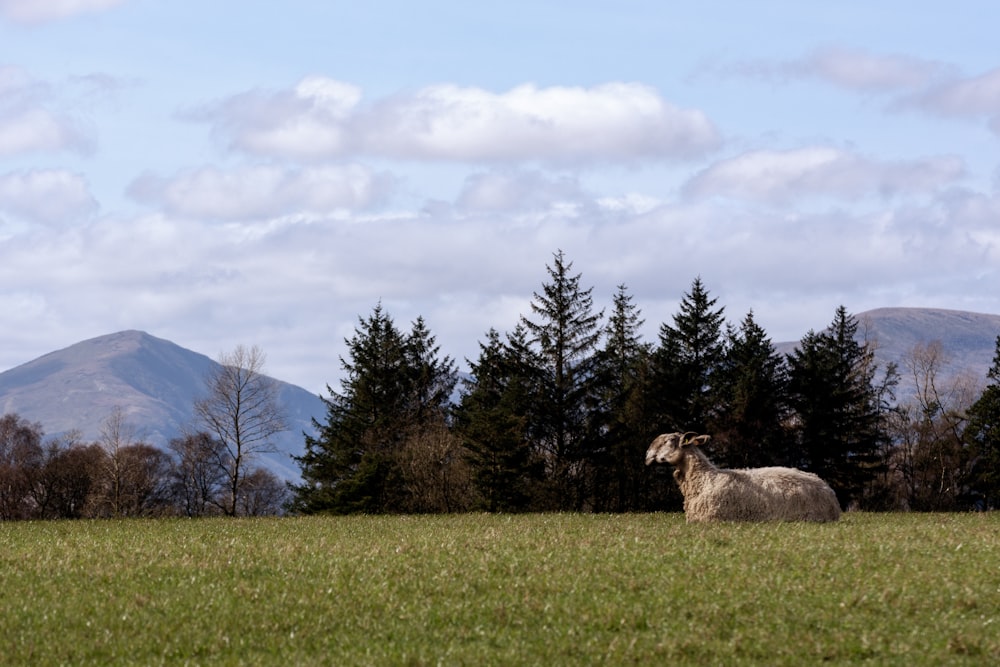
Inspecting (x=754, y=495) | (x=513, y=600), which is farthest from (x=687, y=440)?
(x=513, y=600)

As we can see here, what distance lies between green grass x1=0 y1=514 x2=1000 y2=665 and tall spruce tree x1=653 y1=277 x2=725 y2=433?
148 ft

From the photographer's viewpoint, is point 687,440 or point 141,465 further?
point 141,465

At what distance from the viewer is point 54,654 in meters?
14.9

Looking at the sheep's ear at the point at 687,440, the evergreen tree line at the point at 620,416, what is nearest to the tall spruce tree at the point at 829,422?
the evergreen tree line at the point at 620,416

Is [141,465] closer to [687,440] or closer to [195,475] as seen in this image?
[195,475]

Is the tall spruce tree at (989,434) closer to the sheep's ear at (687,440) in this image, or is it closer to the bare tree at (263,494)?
the sheep's ear at (687,440)

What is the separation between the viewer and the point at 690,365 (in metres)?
73.9

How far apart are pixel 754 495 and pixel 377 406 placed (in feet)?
171

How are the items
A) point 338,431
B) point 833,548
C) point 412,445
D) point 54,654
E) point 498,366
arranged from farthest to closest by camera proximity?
point 338,431, point 498,366, point 412,445, point 833,548, point 54,654

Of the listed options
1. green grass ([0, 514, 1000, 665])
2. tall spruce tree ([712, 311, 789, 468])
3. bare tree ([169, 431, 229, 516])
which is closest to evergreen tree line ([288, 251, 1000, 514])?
tall spruce tree ([712, 311, 789, 468])

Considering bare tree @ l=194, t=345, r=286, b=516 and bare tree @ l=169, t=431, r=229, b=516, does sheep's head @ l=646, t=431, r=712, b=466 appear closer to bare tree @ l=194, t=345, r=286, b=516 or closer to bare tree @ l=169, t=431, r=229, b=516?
bare tree @ l=194, t=345, r=286, b=516

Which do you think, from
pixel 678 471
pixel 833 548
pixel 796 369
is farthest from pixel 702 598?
pixel 796 369

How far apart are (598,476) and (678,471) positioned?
39.9m

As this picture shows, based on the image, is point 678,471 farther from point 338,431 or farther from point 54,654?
point 338,431
